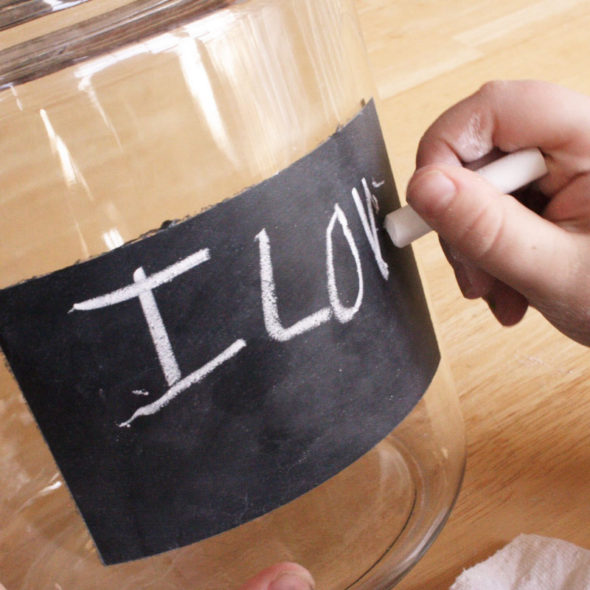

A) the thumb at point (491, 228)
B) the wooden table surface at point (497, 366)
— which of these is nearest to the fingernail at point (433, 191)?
the thumb at point (491, 228)

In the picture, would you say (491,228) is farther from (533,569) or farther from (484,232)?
(533,569)

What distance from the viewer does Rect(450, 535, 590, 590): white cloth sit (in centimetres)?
31

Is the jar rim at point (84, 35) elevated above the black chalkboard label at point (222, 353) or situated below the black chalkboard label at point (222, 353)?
above

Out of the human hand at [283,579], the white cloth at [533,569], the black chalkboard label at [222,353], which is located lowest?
the white cloth at [533,569]

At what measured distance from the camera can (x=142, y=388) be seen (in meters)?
0.25

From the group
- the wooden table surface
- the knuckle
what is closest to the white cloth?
the wooden table surface

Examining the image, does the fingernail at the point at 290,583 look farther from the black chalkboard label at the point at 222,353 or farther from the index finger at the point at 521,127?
the index finger at the point at 521,127

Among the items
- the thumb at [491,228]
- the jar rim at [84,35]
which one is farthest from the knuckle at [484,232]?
the jar rim at [84,35]

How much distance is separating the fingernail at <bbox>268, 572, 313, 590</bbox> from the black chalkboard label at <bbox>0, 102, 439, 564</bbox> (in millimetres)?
24

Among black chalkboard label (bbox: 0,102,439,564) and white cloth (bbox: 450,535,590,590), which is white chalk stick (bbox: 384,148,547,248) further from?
white cloth (bbox: 450,535,590,590)

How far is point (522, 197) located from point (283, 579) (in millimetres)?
168

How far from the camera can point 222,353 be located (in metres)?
0.26

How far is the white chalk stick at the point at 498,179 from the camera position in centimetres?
29

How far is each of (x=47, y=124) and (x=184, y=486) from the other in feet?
0.38
